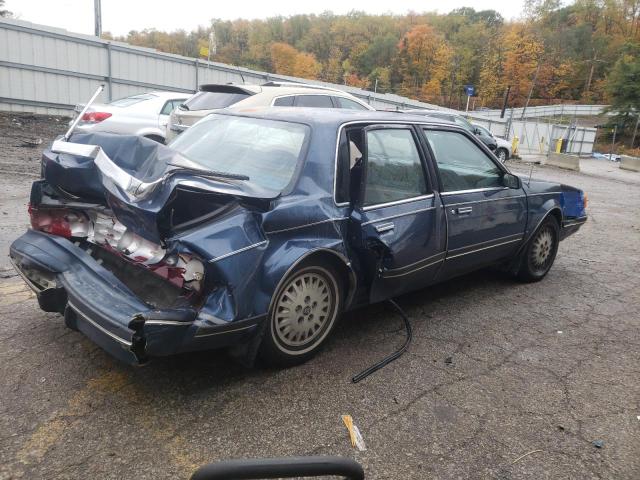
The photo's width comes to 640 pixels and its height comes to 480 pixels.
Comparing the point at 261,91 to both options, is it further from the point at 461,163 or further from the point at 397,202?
the point at 397,202

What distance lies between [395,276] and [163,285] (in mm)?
1535

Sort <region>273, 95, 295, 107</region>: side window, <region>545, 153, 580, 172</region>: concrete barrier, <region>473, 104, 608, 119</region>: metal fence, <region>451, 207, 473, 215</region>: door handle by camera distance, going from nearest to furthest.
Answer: <region>451, 207, 473, 215</region>: door handle < <region>273, 95, 295, 107</region>: side window < <region>545, 153, 580, 172</region>: concrete barrier < <region>473, 104, 608, 119</region>: metal fence

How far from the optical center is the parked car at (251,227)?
2.55 m

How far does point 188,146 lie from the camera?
12.3 feet

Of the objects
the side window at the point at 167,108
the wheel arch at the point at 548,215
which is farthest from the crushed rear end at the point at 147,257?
the side window at the point at 167,108

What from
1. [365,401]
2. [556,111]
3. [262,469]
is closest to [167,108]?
[365,401]

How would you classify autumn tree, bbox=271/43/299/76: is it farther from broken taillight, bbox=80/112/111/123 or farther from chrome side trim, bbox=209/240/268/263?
chrome side trim, bbox=209/240/268/263

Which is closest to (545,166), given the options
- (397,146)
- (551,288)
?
(551,288)

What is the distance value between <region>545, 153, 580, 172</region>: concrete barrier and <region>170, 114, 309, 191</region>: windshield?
20.7 meters

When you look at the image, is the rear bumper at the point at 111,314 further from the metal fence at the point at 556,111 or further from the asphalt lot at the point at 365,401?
the metal fence at the point at 556,111

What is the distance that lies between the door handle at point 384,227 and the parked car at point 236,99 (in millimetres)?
4936

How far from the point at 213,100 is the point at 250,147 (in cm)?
524

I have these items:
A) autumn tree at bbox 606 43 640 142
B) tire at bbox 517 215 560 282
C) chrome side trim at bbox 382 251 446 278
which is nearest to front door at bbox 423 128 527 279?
chrome side trim at bbox 382 251 446 278

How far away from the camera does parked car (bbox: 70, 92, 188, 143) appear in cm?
909
